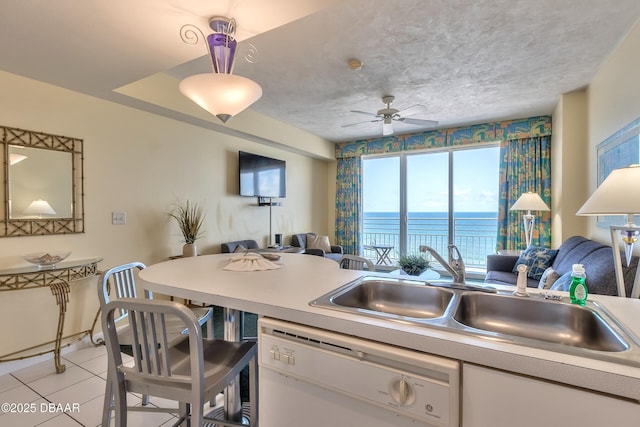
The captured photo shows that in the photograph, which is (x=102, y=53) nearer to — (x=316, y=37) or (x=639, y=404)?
(x=316, y=37)

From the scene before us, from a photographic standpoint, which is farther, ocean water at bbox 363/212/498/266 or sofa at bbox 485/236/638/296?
ocean water at bbox 363/212/498/266

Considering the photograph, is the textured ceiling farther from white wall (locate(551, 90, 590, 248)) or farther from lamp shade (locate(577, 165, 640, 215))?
lamp shade (locate(577, 165, 640, 215))

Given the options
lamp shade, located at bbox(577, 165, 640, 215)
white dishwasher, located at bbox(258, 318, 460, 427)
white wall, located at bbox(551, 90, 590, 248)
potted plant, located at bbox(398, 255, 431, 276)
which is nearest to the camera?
white dishwasher, located at bbox(258, 318, 460, 427)

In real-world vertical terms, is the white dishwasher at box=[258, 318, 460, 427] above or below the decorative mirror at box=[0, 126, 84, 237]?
below

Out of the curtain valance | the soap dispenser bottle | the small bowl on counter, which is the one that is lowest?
the small bowl on counter

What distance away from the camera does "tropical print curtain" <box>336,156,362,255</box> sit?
607 centimetres

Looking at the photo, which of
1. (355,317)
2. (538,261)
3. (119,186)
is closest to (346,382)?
(355,317)

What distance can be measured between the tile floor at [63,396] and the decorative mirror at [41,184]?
106 centimetres

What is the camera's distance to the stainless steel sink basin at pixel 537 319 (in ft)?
3.36

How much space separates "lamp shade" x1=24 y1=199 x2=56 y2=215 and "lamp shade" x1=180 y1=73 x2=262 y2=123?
1.84 m

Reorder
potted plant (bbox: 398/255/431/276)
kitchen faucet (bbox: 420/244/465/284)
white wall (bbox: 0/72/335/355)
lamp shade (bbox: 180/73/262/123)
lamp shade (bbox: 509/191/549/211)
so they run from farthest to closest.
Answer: potted plant (bbox: 398/255/431/276) < lamp shade (bbox: 509/191/549/211) < white wall (bbox: 0/72/335/355) < lamp shade (bbox: 180/73/262/123) < kitchen faucet (bbox: 420/244/465/284)

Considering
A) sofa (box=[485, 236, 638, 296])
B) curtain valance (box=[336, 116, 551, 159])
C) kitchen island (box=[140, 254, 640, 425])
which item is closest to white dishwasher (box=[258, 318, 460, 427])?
kitchen island (box=[140, 254, 640, 425])

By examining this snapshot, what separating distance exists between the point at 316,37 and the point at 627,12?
221 centimetres

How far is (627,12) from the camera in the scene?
7.04ft
